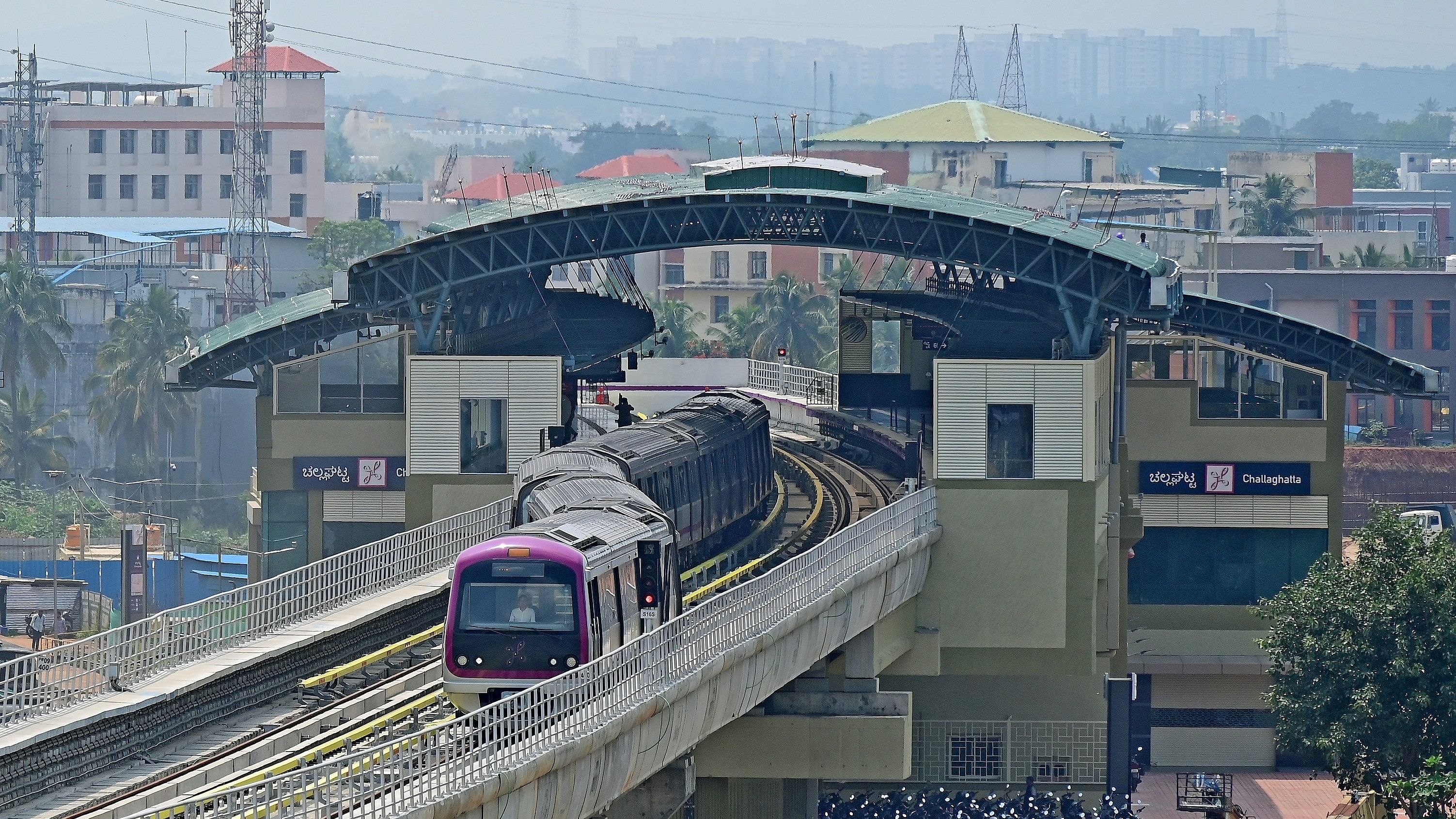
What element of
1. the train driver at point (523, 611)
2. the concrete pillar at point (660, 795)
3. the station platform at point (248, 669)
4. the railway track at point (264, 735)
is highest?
the train driver at point (523, 611)

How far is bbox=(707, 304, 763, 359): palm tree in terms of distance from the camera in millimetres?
134250

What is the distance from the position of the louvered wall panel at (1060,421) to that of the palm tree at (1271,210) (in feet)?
366

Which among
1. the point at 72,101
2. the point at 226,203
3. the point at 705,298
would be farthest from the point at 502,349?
the point at 72,101

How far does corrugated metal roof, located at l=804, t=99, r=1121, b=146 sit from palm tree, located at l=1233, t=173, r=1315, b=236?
16029 mm

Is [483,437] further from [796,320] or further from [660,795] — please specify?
[796,320]

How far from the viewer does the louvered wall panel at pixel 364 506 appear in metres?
60.7

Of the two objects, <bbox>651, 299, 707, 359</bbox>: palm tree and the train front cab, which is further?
<bbox>651, 299, 707, 359</bbox>: palm tree

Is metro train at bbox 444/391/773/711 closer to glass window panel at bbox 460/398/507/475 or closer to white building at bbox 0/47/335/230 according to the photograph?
glass window panel at bbox 460/398/507/475

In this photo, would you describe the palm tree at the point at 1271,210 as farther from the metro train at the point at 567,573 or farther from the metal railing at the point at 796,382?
the metro train at the point at 567,573

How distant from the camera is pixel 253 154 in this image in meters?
134

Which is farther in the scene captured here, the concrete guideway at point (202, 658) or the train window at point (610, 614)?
the train window at point (610, 614)

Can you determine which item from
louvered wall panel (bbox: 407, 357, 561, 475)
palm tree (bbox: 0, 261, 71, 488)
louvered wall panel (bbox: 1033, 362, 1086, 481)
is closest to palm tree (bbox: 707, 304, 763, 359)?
palm tree (bbox: 0, 261, 71, 488)

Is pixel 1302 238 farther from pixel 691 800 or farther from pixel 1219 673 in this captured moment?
pixel 691 800

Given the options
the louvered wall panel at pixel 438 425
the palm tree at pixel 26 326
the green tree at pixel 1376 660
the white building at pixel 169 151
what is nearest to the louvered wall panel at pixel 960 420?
the green tree at pixel 1376 660
